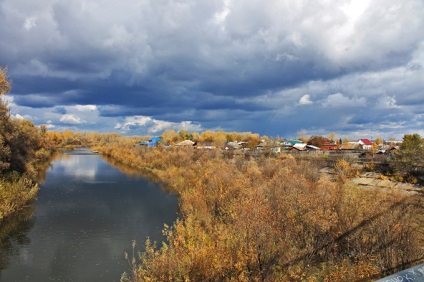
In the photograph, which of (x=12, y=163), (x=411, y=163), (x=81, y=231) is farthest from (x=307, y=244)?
(x=12, y=163)

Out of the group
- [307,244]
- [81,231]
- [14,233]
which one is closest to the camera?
[307,244]

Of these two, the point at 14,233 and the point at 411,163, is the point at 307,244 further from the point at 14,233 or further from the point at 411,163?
the point at 411,163

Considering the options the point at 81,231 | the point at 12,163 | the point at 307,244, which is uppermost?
the point at 12,163

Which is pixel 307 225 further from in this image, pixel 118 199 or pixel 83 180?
pixel 83 180

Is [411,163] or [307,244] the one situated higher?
[411,163]

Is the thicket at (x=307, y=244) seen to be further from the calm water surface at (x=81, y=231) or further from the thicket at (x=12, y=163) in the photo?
the thicket at (x=12, y=163)

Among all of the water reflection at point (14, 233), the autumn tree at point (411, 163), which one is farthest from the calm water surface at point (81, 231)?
the autumn tree at point (411, 163)

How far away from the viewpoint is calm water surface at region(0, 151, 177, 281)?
16.7 metres

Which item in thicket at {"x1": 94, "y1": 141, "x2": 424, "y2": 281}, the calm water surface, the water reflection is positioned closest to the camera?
thicket at {"x1": 94, "y1": 141, "x2": 424, "y2": 281}

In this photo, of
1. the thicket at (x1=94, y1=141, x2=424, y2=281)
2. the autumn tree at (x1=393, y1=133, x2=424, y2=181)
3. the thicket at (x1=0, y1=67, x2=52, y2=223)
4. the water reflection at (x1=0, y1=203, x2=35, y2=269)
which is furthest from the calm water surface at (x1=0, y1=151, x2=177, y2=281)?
the autumn tree at (x1=393, y1=133, x2=424, y2=181)

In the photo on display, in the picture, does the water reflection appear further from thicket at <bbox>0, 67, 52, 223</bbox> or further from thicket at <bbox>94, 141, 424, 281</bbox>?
thicket at <bbox>94, 141, 424, 281</bbox>

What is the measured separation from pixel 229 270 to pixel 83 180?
44793 mm

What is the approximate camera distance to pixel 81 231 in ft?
76.3

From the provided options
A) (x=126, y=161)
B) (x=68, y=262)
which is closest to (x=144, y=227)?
(x=68, y=262)
